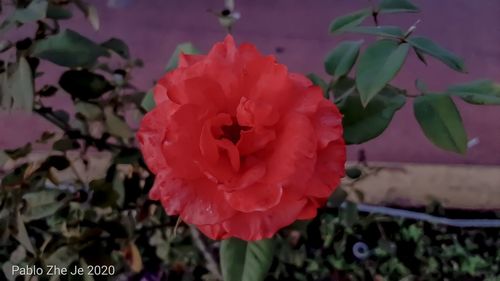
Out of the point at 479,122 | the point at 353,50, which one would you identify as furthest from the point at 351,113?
the point at 479,122

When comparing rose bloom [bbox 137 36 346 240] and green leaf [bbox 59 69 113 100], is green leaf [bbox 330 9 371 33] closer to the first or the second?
rose bloom [bbox 137 36 346 240]

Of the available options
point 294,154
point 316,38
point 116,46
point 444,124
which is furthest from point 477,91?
point 316,38

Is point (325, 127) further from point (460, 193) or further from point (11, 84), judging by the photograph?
point (460, 193)

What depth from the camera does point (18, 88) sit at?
677 mm

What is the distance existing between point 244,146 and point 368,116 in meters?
0.18

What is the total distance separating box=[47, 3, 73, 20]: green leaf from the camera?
729 millimetres

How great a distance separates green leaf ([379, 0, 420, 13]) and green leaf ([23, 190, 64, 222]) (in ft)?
1.40

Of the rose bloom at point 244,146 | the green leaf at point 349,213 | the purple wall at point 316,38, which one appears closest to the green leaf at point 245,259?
the rose bloom at point 244,146

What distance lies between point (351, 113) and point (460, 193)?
78 cm

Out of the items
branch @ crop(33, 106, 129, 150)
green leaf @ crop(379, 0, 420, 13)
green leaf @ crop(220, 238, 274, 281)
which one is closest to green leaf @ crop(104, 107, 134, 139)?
branch @ crop(33, 106, 129, 150)

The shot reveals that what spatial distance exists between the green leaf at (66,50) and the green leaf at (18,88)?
Result: 2 cm

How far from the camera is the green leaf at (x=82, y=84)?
76 centimetres

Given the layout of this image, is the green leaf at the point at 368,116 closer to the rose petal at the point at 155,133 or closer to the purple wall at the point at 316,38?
the rose petal at the point at 155,133

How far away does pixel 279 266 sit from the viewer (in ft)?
3.99
